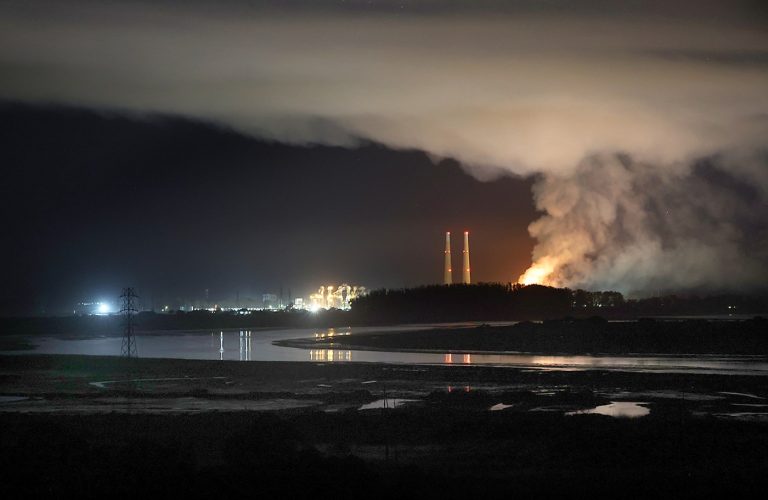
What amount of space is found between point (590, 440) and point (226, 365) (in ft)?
106

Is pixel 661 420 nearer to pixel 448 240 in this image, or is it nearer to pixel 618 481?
pixel 618 481

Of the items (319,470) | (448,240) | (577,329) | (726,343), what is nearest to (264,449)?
(319,470)

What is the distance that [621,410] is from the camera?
31844mm

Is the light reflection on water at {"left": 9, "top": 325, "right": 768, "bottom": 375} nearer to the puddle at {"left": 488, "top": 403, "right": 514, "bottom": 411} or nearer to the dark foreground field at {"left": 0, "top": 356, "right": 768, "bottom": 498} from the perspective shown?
the dark foreground field at {"left": 0, "top": 356, "right": 768, "bottom": 498}

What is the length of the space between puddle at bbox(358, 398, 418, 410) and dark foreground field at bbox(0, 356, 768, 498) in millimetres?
655

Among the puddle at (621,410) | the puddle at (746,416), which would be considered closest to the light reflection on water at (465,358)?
the puddle at (621,410)

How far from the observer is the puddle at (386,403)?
33469mm

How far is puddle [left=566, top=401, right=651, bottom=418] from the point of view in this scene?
30.7m

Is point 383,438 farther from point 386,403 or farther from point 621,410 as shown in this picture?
point 621,410

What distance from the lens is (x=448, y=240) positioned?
625ft

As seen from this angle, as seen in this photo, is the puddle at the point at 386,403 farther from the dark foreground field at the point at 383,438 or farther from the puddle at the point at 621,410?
the puddle at the point at 621,410

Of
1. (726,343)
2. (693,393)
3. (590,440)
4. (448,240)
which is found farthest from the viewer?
(448,240)

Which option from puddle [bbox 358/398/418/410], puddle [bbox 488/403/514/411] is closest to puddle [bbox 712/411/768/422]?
puddle [bbox 488/403/514/411]

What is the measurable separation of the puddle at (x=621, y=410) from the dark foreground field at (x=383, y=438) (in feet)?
1.76
